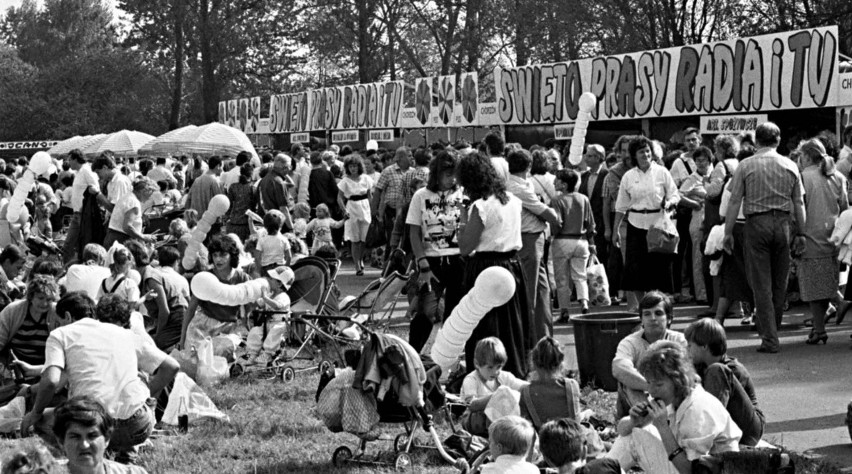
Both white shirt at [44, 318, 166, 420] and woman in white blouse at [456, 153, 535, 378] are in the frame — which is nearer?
white shirt at [44, 318, 166, 420]

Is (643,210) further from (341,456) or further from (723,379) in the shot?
(723,379)

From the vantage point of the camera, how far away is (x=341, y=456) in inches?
307

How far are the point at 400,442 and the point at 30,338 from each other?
2.95m

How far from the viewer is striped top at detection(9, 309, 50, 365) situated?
9203 millimetres

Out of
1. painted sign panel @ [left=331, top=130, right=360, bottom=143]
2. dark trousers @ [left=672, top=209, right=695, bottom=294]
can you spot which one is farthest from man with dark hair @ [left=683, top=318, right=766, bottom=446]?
painted sign panel @ [left=331, top=130, right=360, bottom=143]

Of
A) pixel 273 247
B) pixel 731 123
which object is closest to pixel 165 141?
pixel 731 123

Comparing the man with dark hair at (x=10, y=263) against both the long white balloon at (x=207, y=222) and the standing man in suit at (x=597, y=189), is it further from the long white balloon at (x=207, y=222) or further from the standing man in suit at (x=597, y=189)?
the standing man in suit at (x=597, y=189)

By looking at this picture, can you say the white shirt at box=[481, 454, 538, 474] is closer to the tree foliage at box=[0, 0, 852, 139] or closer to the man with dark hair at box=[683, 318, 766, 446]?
the man with dark hair at box=[683, 318, 766, 446]

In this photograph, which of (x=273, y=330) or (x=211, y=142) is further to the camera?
(x=211, y=142)

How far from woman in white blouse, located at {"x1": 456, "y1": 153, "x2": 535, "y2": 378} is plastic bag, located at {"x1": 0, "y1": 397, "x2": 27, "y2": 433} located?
10.2 ft

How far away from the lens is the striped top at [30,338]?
9203 millimetres

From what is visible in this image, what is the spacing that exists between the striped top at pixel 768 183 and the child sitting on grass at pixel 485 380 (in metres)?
3.94

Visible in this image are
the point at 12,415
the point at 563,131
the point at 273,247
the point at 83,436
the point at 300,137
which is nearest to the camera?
the point at 83,436

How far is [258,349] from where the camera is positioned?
36.4ft
